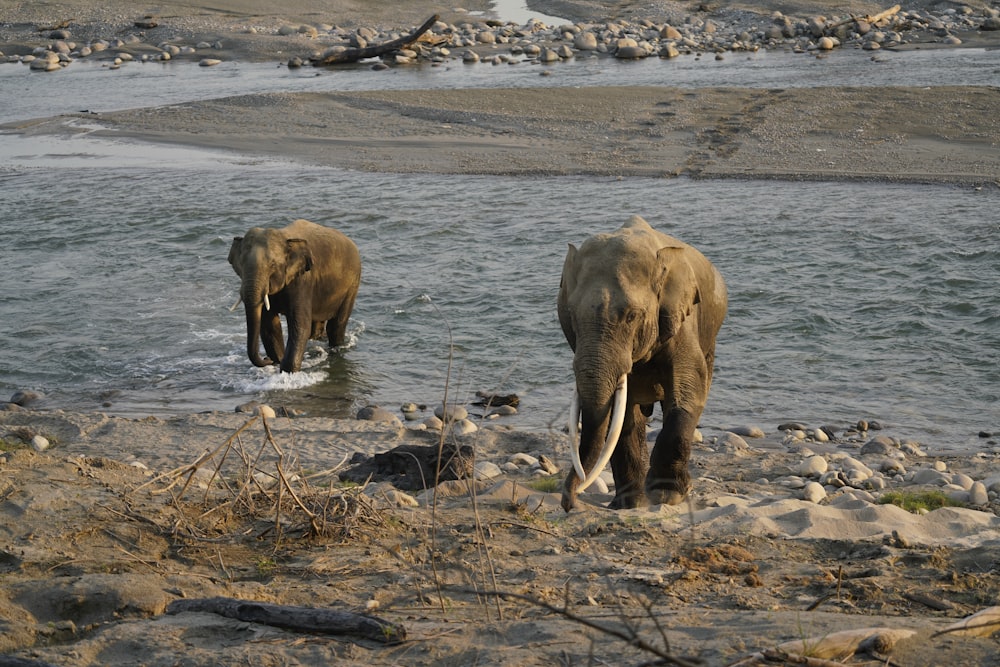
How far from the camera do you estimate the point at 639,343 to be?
773cm

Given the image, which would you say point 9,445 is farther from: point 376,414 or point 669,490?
point 669,490

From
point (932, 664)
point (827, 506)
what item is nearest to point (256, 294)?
point (827, 506)

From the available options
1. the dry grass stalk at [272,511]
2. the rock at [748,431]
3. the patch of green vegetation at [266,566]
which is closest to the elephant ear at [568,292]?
the dry grass stalk at [272,511]

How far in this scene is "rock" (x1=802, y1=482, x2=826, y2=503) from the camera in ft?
28.5

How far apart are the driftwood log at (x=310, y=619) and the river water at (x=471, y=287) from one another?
10.8 ft

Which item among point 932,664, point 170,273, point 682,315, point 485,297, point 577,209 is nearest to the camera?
point 932,664

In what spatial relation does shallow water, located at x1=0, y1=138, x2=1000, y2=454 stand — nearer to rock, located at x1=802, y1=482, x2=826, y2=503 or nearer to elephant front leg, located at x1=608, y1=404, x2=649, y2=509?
elephant front leg, located at x1=608, y1=404, x2=649, y2=509

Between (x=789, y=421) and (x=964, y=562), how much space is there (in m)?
5.31

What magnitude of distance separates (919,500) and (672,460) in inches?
72.6

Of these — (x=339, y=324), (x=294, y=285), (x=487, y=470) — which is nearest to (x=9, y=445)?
(x=487, y=470)

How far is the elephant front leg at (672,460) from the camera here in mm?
8242

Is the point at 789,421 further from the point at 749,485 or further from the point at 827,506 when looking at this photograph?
the point at 827,506

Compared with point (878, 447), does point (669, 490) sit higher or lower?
higher

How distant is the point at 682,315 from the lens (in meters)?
8.07
